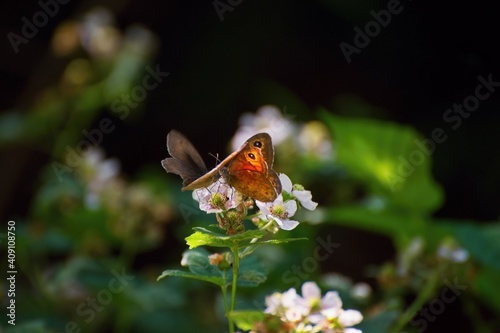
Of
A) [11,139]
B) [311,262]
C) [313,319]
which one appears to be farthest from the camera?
[11,139]

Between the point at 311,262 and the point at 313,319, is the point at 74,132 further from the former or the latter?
the point at 313,319

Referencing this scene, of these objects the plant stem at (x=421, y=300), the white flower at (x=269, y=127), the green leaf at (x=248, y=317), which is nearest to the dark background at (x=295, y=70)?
the white flower at (x=269, y=127)

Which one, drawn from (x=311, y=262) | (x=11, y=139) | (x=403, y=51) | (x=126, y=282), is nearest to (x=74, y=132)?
(x=11, y=139)

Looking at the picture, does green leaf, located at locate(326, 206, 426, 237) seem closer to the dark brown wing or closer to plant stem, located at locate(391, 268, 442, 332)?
plant stem, located at locate(391, 268, 442, 332)

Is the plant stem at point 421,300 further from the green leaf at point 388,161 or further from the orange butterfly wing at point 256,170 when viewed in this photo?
the orange butterfly wing at point 256,170

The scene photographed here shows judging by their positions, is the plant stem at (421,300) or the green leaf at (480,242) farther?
the green leaf at (480,242)

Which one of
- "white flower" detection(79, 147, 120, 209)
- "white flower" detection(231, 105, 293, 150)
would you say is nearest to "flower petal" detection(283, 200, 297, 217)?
"white flower" detection(231, 105, 293, 150)

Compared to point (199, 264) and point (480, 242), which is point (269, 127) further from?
point (199, 264)
